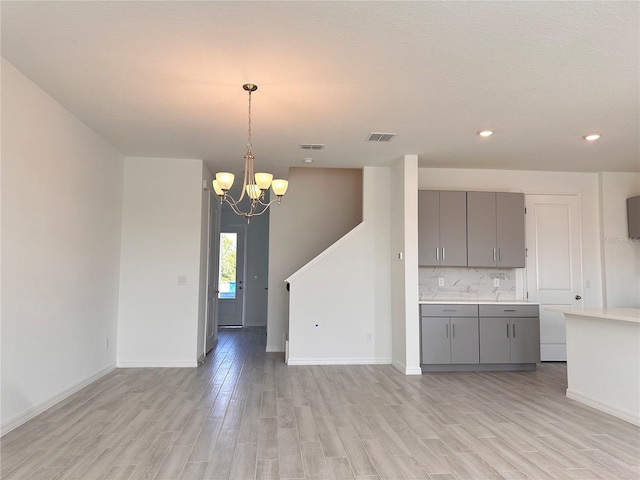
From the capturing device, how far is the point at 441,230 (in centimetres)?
578

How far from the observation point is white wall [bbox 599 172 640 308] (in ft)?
20.1

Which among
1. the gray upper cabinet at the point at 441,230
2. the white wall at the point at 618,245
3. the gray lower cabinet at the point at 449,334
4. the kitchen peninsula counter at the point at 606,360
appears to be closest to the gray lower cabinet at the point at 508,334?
the gray lower cabinet at the point at 449,334

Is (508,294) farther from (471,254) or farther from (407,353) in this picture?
(407,353)

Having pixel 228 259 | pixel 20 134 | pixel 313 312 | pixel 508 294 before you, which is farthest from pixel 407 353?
pixel 228 259

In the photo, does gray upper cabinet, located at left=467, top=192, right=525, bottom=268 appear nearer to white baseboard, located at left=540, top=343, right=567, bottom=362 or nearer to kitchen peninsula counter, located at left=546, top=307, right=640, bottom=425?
white baseboard, located at left=540, top=343, right=567, bottom=362

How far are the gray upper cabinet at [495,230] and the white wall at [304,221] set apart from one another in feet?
6.42

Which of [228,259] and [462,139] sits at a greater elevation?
[462,139]

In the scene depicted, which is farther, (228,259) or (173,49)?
(228,259)

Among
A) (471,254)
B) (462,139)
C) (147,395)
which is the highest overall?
(462,139)

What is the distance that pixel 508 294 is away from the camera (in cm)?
611

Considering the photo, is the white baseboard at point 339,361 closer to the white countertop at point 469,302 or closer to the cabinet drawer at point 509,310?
the white countertop at point 469,302

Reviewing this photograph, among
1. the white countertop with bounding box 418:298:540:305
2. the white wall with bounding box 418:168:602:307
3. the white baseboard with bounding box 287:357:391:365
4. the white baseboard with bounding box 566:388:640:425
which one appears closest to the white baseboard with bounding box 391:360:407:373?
the white baseboard with bounding box 287:357:391:365

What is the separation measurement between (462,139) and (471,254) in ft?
5.60

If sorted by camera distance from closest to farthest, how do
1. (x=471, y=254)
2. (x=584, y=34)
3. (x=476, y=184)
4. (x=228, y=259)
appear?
(x=584, y=34) → (x=471, y=254) → (x=476, y=184) → (x=228, y=259)
